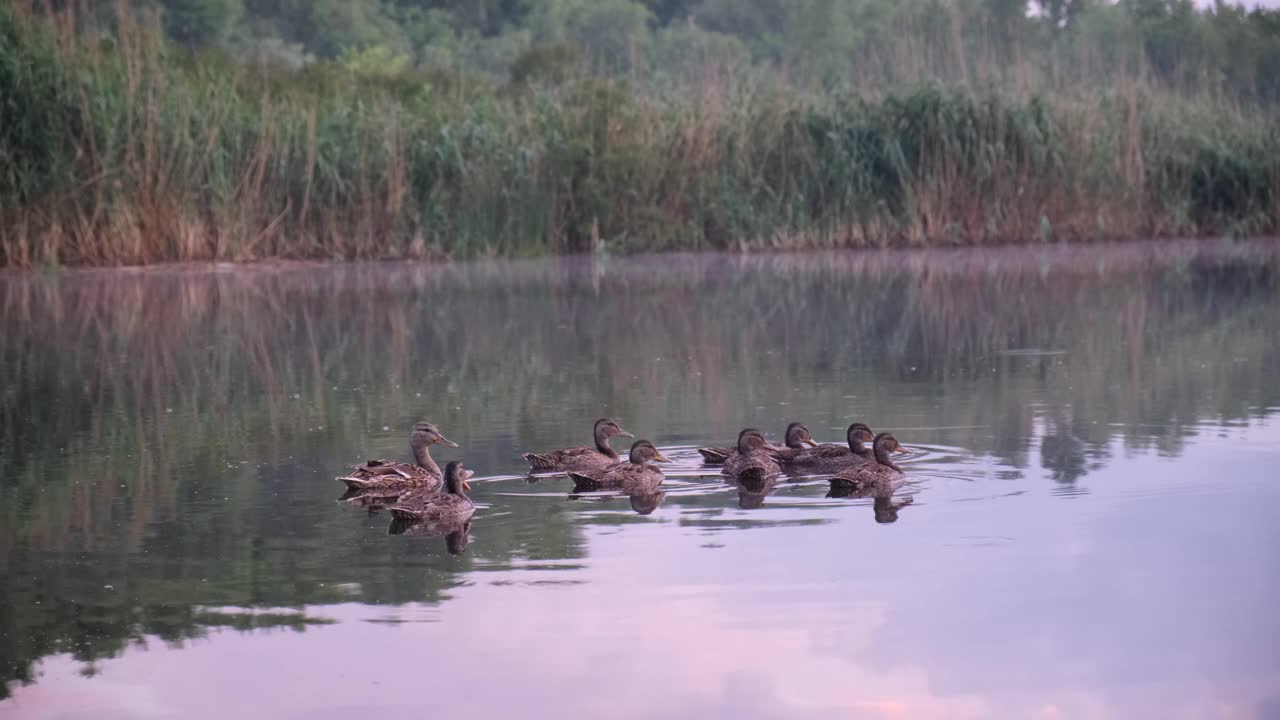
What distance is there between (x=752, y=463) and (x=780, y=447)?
494 mm

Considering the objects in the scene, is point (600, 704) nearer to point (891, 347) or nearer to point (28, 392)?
point (28, 392)

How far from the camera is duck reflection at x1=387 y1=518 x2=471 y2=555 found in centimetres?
706

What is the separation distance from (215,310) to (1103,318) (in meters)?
7.72

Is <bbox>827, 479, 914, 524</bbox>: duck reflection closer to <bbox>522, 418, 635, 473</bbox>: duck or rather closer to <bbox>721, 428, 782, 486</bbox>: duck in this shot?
<bbox>721, 428, 782, 486</bbox>: duck

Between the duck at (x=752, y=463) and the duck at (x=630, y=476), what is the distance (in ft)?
1.06

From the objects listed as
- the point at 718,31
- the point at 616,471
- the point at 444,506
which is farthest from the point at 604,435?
the point at 718,31

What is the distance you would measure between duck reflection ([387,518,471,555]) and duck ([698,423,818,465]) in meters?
1.53

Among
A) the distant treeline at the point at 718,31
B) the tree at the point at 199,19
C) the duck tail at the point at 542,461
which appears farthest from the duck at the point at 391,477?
the tree at the point at 199,19

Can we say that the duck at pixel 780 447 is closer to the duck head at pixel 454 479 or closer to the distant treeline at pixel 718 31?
the duck head at pixel 454 479

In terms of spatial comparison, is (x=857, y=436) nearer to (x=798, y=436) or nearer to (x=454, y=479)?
(x=798, y=436)

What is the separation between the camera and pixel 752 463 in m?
8.18

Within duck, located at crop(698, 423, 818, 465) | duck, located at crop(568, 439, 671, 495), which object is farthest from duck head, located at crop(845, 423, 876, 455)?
duck, located at crop(568, 439, 671, 495)

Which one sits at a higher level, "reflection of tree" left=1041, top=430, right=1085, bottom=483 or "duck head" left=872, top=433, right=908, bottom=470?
"duck head" left=872, top=433, right=908, bottom=470

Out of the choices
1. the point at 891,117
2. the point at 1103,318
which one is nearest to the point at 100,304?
the point at 1103,318
